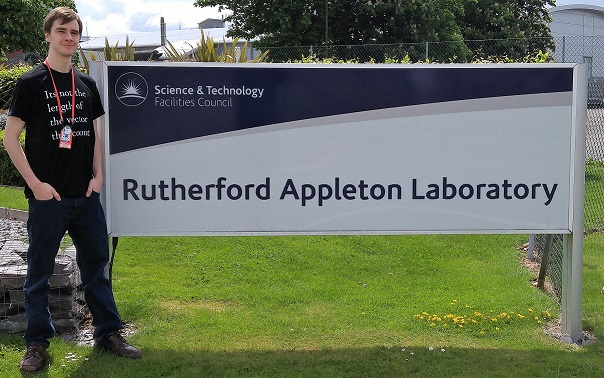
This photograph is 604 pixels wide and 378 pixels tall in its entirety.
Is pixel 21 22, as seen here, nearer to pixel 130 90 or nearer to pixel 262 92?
pixel 130 90

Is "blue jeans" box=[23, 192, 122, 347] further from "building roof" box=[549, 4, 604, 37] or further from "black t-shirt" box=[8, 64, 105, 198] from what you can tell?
"building roof" box=[549, 4, 604, 37]

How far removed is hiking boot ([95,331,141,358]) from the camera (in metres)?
4.17

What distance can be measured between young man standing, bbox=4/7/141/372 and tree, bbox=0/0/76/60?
18.7m

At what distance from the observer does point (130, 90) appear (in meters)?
4.22

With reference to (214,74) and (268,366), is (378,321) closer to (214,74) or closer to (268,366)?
(268,366)

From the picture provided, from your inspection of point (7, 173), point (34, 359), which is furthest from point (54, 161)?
point (7, 173)

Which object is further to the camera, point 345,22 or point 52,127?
point 345,22

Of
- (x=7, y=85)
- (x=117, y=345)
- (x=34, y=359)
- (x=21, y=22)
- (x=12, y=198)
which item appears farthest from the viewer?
(x=21, y=22)

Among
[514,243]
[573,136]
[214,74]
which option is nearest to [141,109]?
[214,74]

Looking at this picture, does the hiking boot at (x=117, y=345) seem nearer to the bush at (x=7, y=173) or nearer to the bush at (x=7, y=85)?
the bush at (x=7, y=173)

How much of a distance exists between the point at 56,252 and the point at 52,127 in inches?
28.0

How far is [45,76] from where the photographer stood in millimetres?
3775

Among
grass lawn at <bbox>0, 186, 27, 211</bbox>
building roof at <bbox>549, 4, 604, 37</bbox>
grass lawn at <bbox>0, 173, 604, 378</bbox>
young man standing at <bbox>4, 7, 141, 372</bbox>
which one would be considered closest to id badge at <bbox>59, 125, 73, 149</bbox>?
young man standing at <bbox>4, 7, 141, 372</bbox>

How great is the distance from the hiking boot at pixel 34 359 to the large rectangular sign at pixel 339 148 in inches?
31.9
